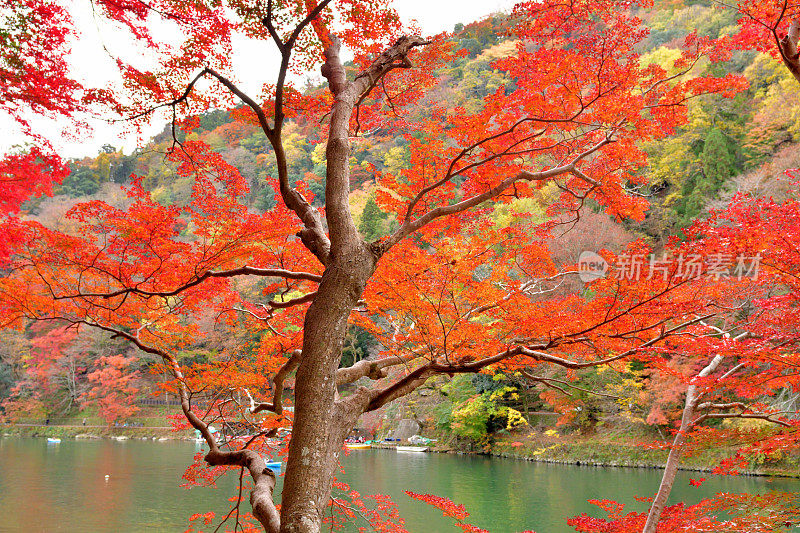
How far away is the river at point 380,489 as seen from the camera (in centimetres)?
905

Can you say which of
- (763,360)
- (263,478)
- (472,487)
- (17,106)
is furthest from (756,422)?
(17,106)

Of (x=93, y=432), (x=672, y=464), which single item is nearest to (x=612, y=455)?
(x=672, y=464)

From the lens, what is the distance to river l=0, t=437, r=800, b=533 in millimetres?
9055

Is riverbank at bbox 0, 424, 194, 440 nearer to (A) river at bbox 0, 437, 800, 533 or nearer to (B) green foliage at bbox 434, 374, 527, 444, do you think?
(A) river at bbox 0, 437, 800, 533

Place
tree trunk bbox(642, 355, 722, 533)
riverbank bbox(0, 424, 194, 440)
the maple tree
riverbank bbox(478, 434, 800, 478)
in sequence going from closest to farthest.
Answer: the maple tree < tree trunk bbox(642, 355, 722, 533) < riverbank bbox(478, 434, 800, 478) < riverbank bbox(0, 424, 194, 440)

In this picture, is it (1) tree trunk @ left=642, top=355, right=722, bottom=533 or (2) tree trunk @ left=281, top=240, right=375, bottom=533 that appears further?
(1) tree trunk @ left=642, top=355, right=722, bottom=533

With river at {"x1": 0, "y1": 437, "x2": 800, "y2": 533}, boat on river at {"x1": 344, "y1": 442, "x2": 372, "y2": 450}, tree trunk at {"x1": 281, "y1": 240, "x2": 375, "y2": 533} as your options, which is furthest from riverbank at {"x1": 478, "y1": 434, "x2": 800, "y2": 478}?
tree trunk at {"x1": 281, "y1": 240, "x2": 375, "y2": 533}

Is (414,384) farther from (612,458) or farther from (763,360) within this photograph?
(612,458)

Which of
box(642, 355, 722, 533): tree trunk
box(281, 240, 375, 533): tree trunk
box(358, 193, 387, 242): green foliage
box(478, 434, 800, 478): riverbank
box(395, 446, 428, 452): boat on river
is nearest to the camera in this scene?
box(281, 240, 375, 533): tree trunk

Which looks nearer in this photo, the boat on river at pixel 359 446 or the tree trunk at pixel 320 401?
the tree trunk at pixel 320 401

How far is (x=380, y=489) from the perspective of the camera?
11.5 meters

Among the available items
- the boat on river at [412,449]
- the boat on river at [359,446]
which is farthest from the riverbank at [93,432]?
the boat on river at [412,449]

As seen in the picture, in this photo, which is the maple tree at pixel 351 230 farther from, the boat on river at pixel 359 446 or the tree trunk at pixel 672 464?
the boat on river at pixel 359 446

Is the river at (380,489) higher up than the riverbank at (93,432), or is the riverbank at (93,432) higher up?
the riverbank at (93,432)
